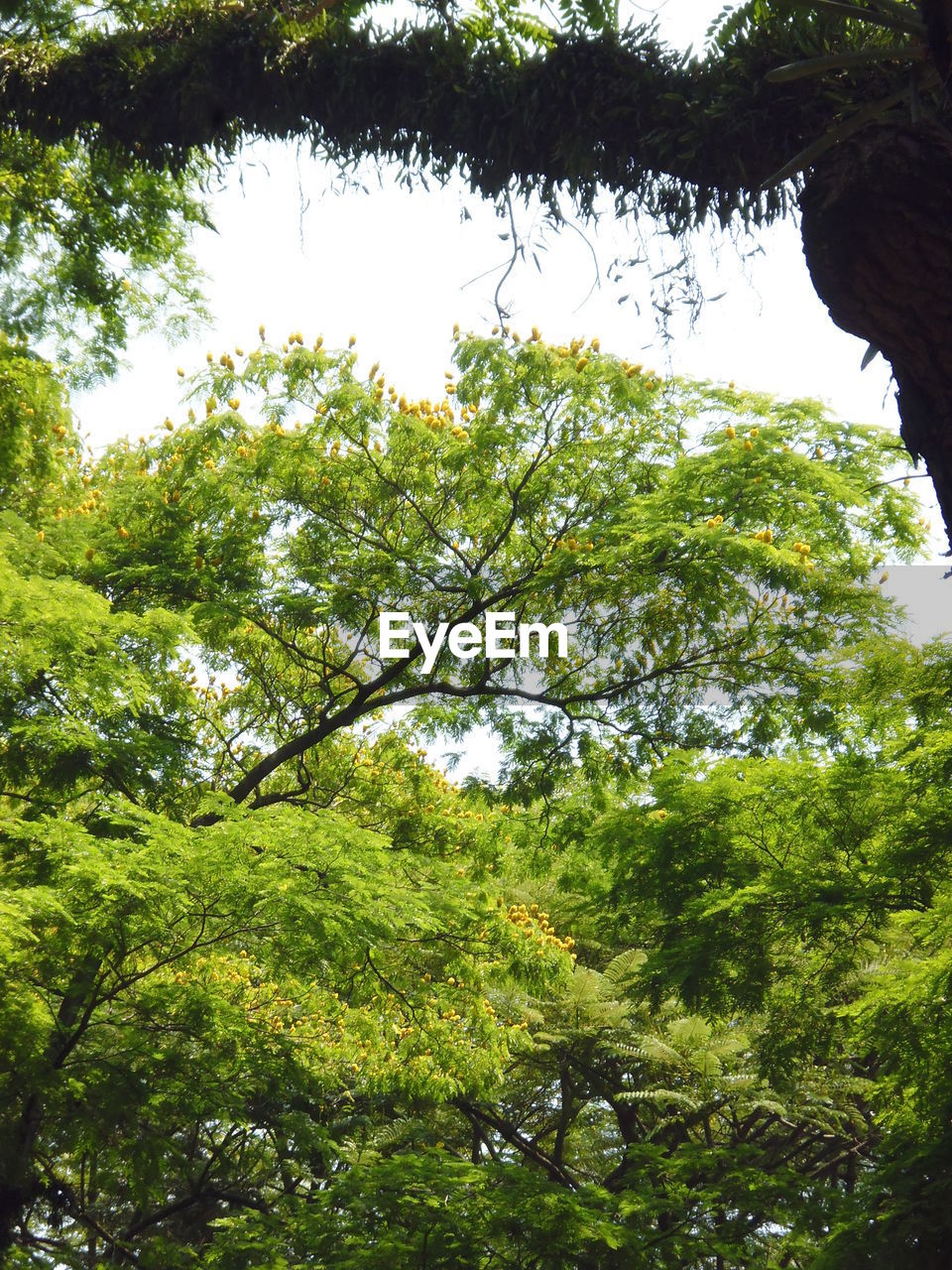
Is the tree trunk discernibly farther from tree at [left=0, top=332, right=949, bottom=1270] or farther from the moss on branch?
tree at [left=0, top=332, right=949, bottom=1270]

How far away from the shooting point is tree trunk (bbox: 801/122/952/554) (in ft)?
9.29

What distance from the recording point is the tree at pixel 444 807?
6527mm

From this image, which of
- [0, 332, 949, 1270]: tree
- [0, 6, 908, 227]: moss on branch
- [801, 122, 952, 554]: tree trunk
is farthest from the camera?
[0, 332, 949, 1270]: tree

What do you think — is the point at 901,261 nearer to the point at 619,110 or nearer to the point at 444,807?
the point at 619,110

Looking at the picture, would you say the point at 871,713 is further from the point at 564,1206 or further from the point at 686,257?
the point at 564,1206

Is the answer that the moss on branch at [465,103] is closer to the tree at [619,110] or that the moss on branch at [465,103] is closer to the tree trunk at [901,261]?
the tree at [619,110]

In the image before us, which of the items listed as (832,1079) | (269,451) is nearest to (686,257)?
(269,451)

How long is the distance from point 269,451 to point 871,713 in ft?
17.9

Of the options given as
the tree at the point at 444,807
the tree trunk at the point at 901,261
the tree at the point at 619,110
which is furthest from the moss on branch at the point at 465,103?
the tree at the point at 444,807

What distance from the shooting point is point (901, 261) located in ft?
9.43

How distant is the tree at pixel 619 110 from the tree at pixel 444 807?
7.28 ft

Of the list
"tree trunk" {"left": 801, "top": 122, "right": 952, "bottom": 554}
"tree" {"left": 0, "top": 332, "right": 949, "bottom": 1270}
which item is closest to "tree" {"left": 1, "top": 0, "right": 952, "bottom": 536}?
"tree trunk" {"left": 801, "top": 122, "right": 952, "bottom": 554}

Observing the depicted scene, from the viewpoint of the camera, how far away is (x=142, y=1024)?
24.5 feet

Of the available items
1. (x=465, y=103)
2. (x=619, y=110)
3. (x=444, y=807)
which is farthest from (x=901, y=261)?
(x=444, y=807)
